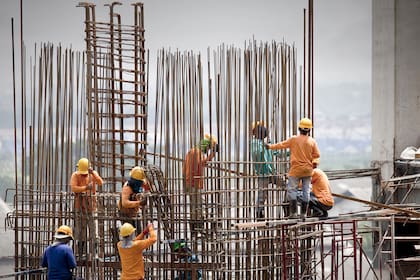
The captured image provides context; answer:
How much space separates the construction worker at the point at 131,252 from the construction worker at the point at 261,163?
164cm

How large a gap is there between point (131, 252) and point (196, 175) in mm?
1533

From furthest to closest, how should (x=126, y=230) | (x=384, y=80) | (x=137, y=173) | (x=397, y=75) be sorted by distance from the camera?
1. (x=384, y=80)
2. (x=397, y=75)
3. (x=137, y=173)
4. (x=126, y=230)

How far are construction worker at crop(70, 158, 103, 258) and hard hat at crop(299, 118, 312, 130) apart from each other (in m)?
2.75

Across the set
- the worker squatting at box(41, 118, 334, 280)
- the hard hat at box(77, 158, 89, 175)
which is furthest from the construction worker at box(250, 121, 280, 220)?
the hard hat at box(77, 158, 89, 175)

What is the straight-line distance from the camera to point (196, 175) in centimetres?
1373

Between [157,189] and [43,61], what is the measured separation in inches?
100

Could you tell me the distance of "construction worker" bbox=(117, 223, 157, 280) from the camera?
1277 centimetres

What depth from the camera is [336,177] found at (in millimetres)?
18297

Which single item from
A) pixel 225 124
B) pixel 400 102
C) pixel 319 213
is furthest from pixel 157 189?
pixel 400 102

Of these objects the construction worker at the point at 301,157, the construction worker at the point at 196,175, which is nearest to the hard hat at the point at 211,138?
the construction worker at the point at 196,175

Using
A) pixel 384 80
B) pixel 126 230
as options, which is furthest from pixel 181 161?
pixel 384 80

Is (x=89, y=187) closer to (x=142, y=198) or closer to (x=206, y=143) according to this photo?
(x=142, y=198)

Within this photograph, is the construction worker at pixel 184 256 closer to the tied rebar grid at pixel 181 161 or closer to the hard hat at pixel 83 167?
the tied rebar grid at pixel 181 161

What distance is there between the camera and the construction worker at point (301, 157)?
13109mm
